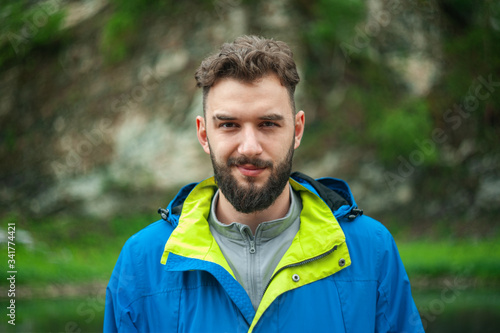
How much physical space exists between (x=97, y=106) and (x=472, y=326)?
970 centimetres

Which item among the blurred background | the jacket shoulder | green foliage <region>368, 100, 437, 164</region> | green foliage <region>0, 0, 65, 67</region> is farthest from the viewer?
green foliage <region>0, 0, 65, 67</region>

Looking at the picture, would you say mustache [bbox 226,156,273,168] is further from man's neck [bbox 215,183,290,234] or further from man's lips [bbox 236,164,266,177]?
man's neck [bbox 215,183,290,234]

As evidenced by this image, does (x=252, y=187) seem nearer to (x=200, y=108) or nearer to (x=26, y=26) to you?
(x=200, y=108)

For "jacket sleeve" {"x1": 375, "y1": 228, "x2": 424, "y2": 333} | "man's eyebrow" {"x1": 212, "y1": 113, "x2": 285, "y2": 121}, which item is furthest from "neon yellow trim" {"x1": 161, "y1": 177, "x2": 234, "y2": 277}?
"jacket sleeve" {"x1": 375, "y1": 228, "x2": 424, "y2": 333}

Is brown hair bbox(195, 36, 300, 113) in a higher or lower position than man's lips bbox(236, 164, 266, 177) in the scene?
higher

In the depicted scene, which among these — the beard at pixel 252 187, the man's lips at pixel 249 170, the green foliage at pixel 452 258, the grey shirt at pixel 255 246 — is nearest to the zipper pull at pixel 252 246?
the grey shirt at pixel 255 246

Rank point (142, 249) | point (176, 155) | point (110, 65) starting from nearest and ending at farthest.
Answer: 1. point (142, 249)
2. point (176, 155)
3. point (110, 65)

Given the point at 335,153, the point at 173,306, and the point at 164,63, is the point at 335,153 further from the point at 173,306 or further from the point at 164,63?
the point at 173,306

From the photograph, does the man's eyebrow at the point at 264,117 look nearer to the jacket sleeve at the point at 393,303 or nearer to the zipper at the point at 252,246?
the zipper at the point at 252,246

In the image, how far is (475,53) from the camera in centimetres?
1255

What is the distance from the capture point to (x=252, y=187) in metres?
2.24

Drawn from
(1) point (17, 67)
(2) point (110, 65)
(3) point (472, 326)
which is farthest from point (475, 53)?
(1) point (17, 67)

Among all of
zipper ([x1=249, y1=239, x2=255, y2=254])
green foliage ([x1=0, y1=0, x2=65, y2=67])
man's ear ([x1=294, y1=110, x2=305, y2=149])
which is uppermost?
green foliage ([x1=0, y1=0, x2=65, y2=67])

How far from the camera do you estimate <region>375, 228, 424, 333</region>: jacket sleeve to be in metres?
2.12
